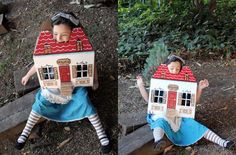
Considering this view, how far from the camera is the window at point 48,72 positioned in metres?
0.72

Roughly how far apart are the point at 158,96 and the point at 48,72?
212 mm

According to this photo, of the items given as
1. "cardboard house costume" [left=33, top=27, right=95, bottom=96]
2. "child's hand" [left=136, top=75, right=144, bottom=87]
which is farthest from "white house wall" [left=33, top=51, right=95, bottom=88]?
"child's hand" [left=136, top=75, right=144, bottom=87]

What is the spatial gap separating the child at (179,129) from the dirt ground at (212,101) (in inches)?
0.7

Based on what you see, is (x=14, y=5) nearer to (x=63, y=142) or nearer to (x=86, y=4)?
(x=86, y=4)

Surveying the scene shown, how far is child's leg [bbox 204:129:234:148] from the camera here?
73 centimetres

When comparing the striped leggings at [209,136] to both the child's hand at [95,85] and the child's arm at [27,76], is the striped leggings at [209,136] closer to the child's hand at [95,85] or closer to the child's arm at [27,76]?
the child's hand at [95,85]

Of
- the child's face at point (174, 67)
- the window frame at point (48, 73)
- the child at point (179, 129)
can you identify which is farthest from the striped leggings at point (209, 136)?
the window frame at point (48, 73)

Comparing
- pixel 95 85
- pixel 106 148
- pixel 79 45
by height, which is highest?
pixel 79 45

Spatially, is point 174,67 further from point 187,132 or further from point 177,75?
point 187,132

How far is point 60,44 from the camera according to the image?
0.71m

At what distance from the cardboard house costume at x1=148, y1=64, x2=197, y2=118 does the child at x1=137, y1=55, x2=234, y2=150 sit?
0.02m

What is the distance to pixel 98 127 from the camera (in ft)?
2.60

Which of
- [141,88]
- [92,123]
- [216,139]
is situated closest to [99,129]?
[92,123]

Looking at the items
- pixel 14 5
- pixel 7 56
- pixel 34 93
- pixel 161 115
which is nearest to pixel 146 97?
pixel 161 115
